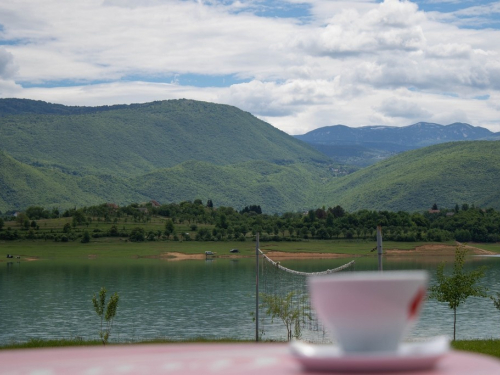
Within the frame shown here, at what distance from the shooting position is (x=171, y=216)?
14325 cm

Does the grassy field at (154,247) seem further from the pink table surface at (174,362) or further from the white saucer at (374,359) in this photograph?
the white saucer at (374,359)

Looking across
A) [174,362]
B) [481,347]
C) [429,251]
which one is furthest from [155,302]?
[429,251]

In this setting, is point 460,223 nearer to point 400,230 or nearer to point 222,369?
point 400,230

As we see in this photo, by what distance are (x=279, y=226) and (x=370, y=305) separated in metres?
126

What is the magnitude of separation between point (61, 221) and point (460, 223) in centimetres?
6743

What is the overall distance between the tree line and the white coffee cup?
10639 centimetres

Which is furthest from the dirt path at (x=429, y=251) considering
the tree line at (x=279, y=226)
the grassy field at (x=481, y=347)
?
the grassy field at (x=481, y=347)

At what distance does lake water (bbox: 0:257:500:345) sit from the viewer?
3819 centimetres

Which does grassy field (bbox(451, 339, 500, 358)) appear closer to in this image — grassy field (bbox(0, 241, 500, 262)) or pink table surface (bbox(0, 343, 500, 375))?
pink table surface (bbox(0, 343, 500, 375))

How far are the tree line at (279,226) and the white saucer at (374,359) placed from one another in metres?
107

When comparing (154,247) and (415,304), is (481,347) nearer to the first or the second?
(415,304)

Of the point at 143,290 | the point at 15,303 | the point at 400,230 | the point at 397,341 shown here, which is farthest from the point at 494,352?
the point at 400,230

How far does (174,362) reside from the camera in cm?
390

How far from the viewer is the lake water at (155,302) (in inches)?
1503
